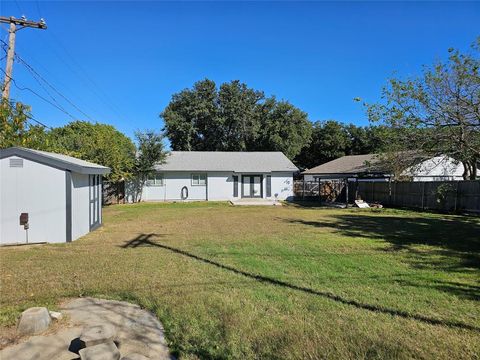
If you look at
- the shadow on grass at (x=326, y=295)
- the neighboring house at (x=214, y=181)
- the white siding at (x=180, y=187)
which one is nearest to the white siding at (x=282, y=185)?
the neighboring house at (x=214, y=181)

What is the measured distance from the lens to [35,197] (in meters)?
10.5

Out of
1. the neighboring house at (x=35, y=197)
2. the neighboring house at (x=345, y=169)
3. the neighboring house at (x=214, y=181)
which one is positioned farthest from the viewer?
the neighboring house at (x=345, y=169)

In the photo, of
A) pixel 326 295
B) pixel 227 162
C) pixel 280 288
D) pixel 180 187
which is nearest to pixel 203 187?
pixel 180 187

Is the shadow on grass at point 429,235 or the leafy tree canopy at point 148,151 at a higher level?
the leafy tree canopy at point 148,151

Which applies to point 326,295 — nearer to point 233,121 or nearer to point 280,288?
point 280,288

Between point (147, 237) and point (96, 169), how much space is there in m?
2.95

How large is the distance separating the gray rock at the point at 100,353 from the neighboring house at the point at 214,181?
86.3 ft

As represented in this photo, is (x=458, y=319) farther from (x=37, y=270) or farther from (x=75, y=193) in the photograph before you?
(x=75, y=193)

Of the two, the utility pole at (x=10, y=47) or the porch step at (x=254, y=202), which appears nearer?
the utility pole at (x=10, y=47)

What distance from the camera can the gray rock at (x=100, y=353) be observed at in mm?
3457

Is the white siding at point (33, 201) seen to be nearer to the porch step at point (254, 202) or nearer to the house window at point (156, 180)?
the porch step at point (254, 202)

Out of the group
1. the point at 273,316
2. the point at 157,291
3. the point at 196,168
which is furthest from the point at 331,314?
the point at 196,168

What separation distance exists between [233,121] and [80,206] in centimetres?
3510

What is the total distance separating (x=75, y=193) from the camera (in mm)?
11281
